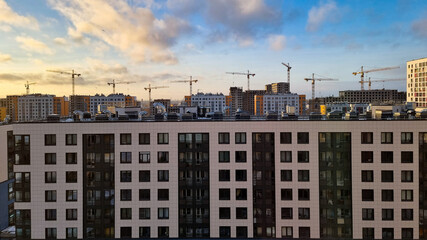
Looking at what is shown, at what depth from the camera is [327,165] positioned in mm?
47188

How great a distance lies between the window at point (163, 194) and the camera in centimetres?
4741

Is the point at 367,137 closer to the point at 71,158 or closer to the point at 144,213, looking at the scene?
the point at 144,213

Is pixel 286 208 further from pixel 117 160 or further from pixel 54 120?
pixel 54 120

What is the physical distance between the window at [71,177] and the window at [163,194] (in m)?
13.3

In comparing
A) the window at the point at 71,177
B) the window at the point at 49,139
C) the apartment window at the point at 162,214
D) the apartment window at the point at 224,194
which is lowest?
the apartment window at the point at 162,214

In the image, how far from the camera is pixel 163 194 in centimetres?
4747

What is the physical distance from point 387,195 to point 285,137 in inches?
690

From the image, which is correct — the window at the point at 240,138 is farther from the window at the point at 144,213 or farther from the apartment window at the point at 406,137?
the apartment window at the point at 406,137

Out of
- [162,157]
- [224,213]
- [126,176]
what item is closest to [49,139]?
[126,176]

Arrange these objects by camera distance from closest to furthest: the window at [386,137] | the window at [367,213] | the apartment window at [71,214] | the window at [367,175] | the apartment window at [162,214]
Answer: the window at [367,213], the window at [367,175], the window at [386,137], the apartment window at [71,214], the apartment window at [162,214]

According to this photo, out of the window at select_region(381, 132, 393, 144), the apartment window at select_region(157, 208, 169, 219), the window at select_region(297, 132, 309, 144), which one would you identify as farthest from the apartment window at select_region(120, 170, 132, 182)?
the window at select_region(381, 132, 393, 144)

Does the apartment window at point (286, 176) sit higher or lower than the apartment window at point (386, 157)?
lower

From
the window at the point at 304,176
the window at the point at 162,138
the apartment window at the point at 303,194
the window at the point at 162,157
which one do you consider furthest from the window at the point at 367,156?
the window at the point at 162,138

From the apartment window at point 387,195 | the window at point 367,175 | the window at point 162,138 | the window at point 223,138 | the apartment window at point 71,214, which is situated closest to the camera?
the apartment window at point 387,195
